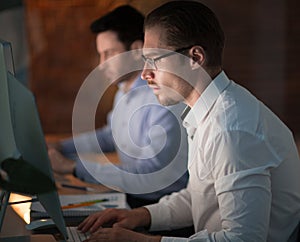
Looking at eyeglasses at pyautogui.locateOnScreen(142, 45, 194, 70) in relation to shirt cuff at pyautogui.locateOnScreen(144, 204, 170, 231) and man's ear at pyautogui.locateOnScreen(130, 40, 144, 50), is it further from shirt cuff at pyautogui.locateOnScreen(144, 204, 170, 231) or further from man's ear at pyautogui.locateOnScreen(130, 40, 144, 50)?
man's ear at pyautogui.locateOnScreen(130, 40, 144, 50)

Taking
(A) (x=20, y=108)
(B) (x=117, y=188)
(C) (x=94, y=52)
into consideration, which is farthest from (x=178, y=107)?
(C) (x=94, y=52)

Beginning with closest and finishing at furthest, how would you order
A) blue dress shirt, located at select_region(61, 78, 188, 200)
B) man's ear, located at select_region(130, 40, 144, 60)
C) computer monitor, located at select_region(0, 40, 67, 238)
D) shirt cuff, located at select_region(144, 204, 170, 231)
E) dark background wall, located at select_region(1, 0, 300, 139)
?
computer monitor, located at select_region(0, 40, 67, 238) < shirt cuff, located at select_region(144, 204, 170, 231) < blue dress shirt, located at select_region(61, 78, 188, 200) < man's ear, located at select_region(130, 40, 144, 60) < dark background wall, located at select_region(1, 0, 300, 139)

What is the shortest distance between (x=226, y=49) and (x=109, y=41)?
288cm

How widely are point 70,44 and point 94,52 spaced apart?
19 cm

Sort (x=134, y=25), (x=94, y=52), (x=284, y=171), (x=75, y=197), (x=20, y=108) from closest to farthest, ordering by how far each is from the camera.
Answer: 1. (x=20, y=108)
2. (x=284, y=171)
3. (x=75, y=197)
4. (x=134, y=25)
5. (x=94, y=52)

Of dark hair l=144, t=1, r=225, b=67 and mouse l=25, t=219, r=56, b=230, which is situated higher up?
dark hair l=144, t=1, r=225, b=67

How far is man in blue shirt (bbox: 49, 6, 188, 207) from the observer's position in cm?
244

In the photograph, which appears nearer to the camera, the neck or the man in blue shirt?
the neck

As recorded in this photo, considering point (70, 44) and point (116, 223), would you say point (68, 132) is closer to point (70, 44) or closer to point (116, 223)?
point (70, 44)

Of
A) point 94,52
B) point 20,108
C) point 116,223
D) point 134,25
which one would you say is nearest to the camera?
point 20,108

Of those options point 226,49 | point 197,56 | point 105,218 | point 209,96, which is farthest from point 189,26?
point 226,49

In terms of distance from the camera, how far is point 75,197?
2260 millimetres

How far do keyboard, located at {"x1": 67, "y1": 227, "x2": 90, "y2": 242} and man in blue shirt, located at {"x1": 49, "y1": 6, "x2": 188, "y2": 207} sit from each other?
50 centimetres

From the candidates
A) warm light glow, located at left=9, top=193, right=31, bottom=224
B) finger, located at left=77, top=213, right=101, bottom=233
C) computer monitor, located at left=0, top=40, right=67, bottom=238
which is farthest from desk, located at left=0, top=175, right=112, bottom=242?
computer monitor, located at left=0, top=40, right=67, bottom=238
